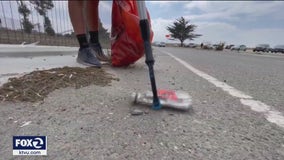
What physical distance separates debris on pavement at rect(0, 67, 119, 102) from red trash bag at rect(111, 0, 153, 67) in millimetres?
875

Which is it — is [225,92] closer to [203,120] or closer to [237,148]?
[203,120]

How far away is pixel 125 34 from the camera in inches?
109

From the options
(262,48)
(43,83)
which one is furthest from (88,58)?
(262,48)

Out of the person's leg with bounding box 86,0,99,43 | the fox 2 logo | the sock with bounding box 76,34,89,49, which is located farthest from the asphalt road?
the person's leg with bounding box 86,0,99,43

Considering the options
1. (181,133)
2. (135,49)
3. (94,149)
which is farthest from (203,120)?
(135,49)

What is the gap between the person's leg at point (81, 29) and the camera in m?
2.43

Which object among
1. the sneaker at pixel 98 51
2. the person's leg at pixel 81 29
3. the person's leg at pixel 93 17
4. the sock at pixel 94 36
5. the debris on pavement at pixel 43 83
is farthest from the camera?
the sneaker at pixel 98 51

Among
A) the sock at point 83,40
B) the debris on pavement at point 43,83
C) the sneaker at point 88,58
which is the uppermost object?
the sock at point 83,40

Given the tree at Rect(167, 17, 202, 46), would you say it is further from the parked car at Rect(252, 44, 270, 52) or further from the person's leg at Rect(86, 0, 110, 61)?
the person's leg at Rect(86, 0, 110, 61)

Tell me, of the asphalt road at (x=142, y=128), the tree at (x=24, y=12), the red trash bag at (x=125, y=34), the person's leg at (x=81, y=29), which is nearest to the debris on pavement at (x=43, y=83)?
the asphalt road at (x=142, y=128)

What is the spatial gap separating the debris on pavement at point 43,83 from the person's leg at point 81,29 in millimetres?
559

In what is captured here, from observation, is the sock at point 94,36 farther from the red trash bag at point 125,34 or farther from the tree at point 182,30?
the tree at point 182,30

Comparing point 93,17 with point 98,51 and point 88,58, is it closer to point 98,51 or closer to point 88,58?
point 98,51

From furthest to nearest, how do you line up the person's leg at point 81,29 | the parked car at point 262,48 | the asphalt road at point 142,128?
the parked car at point 262,48 < the person's leg at point 81,29 < the asphalt road at point 142,128
